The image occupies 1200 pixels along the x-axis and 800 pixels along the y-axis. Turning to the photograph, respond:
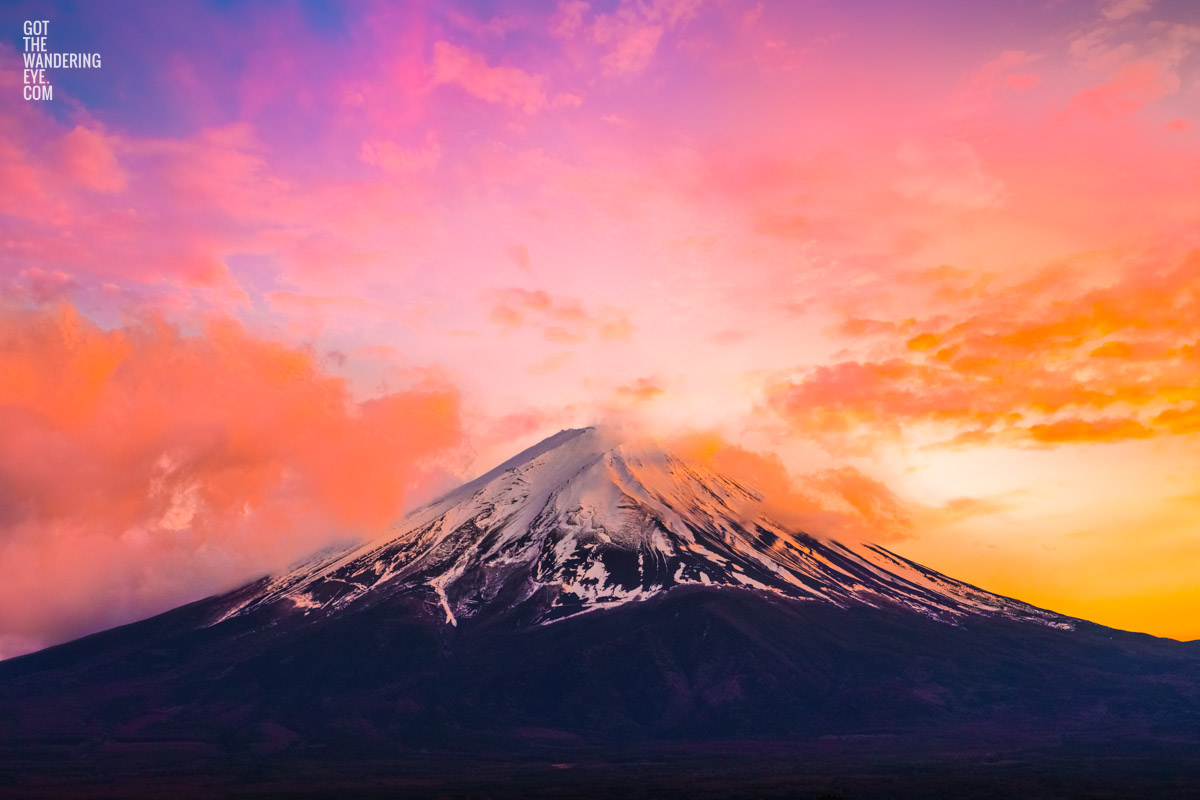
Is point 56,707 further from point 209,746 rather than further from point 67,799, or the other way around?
point 67,799

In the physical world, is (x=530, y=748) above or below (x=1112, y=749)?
above

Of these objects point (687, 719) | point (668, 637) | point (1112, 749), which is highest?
point (668, 637)

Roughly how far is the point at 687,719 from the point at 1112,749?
2578 inches

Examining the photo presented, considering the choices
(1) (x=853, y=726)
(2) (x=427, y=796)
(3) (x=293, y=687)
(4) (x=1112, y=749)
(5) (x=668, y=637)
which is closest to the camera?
(2) (x=427, y=796)

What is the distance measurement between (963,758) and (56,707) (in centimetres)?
14664

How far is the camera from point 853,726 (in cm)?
16688

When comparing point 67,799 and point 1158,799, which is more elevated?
point 67,799

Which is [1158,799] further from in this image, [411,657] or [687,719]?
[411,657]

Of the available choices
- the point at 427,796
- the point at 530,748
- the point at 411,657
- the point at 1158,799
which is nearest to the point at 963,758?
the point at 1158,799

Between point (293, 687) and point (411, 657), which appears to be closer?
point (293, 687)

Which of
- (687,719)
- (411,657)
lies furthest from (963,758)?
(411,657)

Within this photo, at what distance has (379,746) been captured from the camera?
15162 centimetres

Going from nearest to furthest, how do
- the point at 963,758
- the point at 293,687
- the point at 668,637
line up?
the point at 963,758
the point at 293,687
the point at 668,637

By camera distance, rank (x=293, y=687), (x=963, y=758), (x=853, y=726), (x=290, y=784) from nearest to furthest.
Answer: (x=290, y=784)
(x=963, y=758)
(x=853, y=726)
(x=293, y=687)
